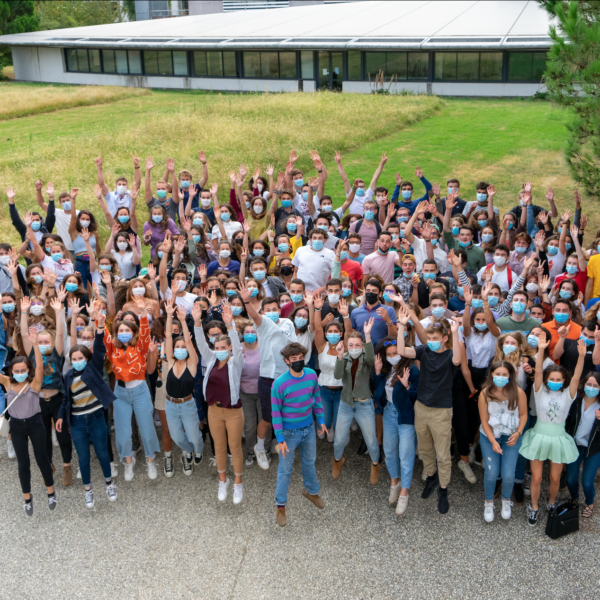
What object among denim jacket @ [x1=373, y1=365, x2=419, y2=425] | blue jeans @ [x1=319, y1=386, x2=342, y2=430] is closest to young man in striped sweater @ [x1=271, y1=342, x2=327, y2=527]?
blue jeans @ [x1=319, y1=386, x2=342, y2=430]

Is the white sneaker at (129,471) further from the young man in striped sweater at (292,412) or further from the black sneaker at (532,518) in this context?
the black sneaker at (532,518)

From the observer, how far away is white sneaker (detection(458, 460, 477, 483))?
7437 millimetres

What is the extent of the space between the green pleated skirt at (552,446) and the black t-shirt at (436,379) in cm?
92

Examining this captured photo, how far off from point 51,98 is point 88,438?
31041 mm

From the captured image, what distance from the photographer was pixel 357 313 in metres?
8.05

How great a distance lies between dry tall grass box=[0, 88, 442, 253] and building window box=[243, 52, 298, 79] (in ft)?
36.4

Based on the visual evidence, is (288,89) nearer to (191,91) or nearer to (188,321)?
(191,91)

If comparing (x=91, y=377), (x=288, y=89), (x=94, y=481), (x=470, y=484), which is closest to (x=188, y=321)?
(x=91, y=377)

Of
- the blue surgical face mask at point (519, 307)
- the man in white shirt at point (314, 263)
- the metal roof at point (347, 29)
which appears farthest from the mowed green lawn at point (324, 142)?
the blue surgical face mask at point (519, 307)

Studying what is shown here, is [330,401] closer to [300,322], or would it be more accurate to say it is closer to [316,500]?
[300,322]

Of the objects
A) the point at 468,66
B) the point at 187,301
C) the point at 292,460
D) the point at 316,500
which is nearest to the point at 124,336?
the point at 187,301

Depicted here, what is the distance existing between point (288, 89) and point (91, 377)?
33499mm

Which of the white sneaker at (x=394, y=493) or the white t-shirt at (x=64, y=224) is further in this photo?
the white t-shirt at (x=64, y=224)

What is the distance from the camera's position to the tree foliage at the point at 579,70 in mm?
10321
